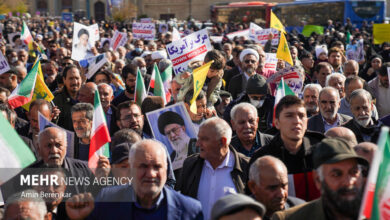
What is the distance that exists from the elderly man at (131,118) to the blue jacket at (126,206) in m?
1.68

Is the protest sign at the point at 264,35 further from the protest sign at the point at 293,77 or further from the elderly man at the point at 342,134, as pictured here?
the elderly man at the point at 342,134

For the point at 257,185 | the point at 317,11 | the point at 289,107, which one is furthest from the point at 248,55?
the point at 317,11

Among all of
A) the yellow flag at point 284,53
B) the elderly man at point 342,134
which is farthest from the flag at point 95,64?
the elderly man at point 342,134

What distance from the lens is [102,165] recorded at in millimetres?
4316

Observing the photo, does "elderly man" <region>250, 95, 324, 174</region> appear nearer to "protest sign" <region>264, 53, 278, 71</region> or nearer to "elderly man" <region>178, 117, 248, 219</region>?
"elderly man" <region>178, 117, 248, 219</region>

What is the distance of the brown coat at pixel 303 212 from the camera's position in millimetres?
3322

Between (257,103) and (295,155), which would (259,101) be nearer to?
(257,103)

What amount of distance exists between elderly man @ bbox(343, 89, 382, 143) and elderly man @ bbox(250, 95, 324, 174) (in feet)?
3.27

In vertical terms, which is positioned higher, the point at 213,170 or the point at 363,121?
the point at 363,121

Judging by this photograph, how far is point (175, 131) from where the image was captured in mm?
4992

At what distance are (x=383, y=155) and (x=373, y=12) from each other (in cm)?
2737

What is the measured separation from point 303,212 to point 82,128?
8.15 ft

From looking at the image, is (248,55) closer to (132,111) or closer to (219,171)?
(132,111)

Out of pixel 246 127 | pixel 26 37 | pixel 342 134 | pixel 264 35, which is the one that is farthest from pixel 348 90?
pixel 26 37
